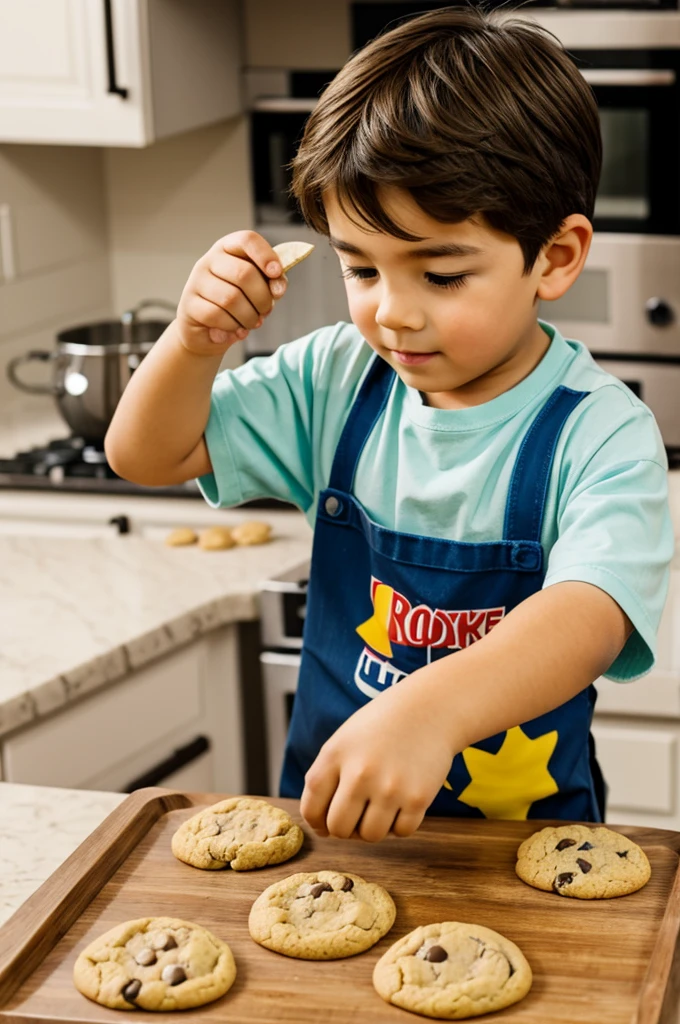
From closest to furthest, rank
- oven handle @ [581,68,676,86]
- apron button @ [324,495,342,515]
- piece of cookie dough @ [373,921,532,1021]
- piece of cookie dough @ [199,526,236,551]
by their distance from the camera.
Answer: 1. piece of cookie dough @ [373,921,532,1021]
2. apron button @ [324,495,342,515]
3. piece of cookie dough @ [199,526,236,551]
4. oven handle @ [581,68,676,86]

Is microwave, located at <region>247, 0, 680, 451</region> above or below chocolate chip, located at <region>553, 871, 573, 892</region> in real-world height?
above

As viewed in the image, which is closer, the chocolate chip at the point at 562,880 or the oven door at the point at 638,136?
the chocolate chip at the point at 562,880

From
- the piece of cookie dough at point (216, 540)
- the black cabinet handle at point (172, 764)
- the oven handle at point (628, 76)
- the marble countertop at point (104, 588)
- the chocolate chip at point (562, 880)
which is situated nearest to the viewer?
the chocolate chip at point (562, 880)

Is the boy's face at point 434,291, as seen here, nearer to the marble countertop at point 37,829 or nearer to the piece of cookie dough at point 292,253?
the piece of cookie dough at point 292,253

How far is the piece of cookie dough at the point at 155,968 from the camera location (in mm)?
756

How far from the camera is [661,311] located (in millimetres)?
2123

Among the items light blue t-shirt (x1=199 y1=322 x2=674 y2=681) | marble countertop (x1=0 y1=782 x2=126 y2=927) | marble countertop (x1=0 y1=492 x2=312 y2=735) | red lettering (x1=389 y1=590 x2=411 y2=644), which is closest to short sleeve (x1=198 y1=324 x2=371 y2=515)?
light blue t-shirt (x1=199 y1=322 x2=674 y2=681)

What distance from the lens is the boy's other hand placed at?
0.93 metres

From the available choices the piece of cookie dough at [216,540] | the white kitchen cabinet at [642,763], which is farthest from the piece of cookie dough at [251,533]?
the white kitchen cabinet at [642,763]

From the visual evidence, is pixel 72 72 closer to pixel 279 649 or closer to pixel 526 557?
pixel 279 649

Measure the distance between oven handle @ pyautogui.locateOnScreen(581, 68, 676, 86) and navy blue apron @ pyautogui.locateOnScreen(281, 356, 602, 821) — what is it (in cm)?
112

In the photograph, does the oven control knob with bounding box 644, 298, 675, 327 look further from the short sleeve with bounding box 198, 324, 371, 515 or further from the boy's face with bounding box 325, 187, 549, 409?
the boy's face with bounding box 325, 187, 549, 409

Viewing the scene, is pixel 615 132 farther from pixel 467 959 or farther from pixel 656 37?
pixel 467 959

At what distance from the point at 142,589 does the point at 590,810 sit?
0.87 meters
